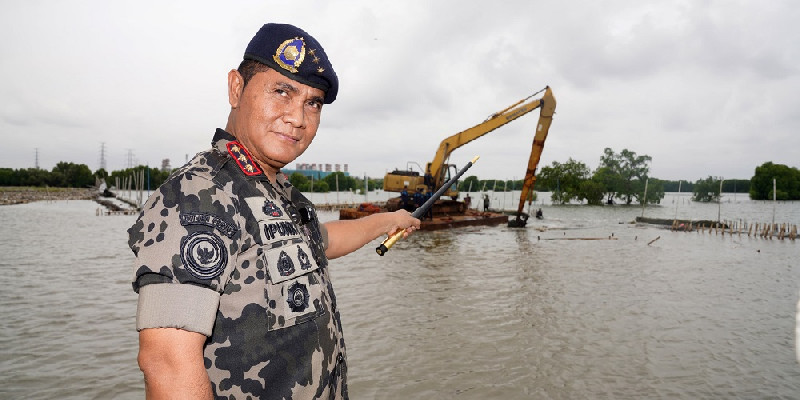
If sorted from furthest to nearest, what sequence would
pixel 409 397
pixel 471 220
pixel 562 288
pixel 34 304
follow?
1. pixel 471 220
2. pixel 562 288
3. pixel 34 304
4. pixel 409 397

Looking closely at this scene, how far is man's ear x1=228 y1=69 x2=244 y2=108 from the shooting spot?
159 centimetres

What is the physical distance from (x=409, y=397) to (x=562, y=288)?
8.29 metres

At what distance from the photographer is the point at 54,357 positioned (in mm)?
7055

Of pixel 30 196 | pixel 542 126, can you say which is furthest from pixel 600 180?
pixel 30 196

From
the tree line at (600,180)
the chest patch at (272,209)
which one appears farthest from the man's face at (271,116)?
the tree line at (600,180)

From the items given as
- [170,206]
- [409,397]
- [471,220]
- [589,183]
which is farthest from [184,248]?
[589,183]

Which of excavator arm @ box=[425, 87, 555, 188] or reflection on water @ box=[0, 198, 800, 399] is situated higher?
excavator arm @ box=[425, 87, 555, 188]

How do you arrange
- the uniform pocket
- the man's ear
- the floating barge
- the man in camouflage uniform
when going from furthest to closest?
the floating barge, the man's ear, the uniform pocket, the man in camouflage uniform

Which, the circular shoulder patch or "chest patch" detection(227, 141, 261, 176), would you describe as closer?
the circular shoulder patch

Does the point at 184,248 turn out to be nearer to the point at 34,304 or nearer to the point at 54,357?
the point at 54,357

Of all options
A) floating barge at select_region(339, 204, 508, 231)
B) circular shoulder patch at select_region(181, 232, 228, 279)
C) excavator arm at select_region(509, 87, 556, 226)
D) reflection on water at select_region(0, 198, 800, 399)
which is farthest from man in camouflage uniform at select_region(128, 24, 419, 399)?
excavator arm at select_region(509, 87, 556, 226)

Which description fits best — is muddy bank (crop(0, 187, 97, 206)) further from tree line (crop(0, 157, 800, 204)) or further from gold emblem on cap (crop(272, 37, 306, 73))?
gold emblem on cap (crop(272, 37, 306, 73))

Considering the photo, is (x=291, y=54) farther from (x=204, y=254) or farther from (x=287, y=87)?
(x=204, y=254)

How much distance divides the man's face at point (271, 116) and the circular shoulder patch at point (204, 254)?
1.61ft
